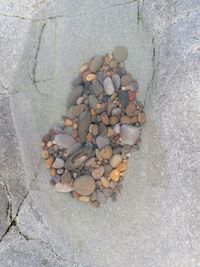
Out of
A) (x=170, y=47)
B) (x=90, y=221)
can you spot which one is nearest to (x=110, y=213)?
(x=90, y=221)

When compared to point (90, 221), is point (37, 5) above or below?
above

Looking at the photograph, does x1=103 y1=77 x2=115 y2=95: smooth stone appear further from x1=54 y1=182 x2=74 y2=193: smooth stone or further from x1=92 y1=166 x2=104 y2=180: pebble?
x1=54 y1=182 x2=74 y2=193: smooth stone

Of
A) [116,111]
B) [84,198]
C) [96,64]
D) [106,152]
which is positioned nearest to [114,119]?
[116,111]

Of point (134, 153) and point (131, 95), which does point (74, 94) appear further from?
point (134, 153)

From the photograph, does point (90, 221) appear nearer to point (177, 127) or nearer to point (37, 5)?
point (177, 127)

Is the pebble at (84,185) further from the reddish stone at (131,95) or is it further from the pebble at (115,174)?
the reddish stone at (131,95)

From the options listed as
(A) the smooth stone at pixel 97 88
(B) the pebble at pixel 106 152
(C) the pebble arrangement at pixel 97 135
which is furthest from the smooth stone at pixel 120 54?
(B) the pebble at pixel 106 152
